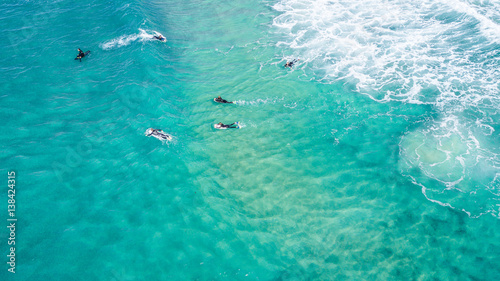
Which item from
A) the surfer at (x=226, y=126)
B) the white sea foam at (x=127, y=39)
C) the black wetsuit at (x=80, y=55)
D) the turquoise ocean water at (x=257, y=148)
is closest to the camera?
the turquoise ocean water at (x=257, y=148)

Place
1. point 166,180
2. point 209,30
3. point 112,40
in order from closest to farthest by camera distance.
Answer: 1. point 166,180
2. point 112,40
3. point 209,30

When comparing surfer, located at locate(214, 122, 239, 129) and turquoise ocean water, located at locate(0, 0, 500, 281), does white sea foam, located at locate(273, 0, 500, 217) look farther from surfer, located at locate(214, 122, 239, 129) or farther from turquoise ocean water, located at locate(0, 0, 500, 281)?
surfer, located at locate(214, 122, 239, 129)

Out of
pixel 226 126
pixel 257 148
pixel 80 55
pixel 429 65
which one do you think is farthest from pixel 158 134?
pixel 429 65

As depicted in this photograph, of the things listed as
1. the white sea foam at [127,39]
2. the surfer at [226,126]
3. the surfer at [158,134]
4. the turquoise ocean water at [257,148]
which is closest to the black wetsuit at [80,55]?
the turquoise ocean water at [257,148]

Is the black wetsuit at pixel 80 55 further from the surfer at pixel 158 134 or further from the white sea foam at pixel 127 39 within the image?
the surfer at pixel 158 134

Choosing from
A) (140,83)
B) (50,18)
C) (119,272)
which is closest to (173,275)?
(119,272)

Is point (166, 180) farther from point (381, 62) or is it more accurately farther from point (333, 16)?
point (333, 16)

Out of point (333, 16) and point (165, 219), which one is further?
point (333, 16)
